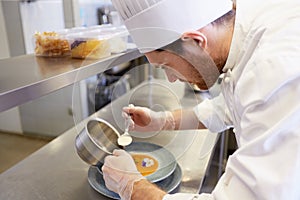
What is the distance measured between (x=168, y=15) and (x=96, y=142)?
407mm

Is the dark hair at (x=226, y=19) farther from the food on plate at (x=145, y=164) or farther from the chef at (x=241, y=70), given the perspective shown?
the food on plate at (x=145, y=164)

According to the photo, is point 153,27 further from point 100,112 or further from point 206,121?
point 100,112

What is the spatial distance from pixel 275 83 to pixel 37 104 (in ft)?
8.34

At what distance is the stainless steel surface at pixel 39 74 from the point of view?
22.1 inches

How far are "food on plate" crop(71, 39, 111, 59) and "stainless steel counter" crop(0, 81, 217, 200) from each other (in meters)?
0.23

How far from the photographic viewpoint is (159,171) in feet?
2.77

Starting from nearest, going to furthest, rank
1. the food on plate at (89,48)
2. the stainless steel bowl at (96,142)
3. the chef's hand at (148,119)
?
1. the stainless steel bowl at (96,142)
2. the food on plate at (89,48)
3. the chef's hand at (148,119)

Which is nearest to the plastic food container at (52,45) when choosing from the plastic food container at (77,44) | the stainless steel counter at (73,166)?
the plastic food container at (77,44)

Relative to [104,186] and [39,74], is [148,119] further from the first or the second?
[39,74]

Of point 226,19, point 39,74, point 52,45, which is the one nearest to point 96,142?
point 39,74

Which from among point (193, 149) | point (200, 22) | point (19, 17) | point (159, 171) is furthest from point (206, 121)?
point (19, 17)

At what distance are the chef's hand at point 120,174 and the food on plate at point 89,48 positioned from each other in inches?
12.8

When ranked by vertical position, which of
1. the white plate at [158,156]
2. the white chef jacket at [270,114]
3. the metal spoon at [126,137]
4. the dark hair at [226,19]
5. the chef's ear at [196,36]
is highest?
the dark hair at [226,19]

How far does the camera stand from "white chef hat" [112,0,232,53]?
0.66 m
